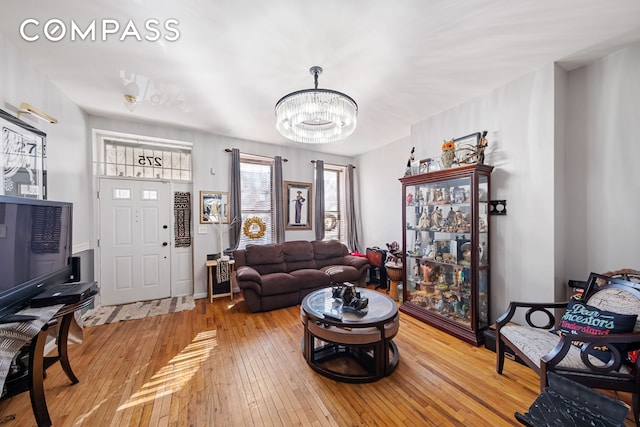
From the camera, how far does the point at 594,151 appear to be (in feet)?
7.59

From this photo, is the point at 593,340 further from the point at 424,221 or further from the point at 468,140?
the point at 468,140

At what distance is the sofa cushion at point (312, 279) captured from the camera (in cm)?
390

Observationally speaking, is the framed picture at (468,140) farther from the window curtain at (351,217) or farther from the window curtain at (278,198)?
the window curtain at (278,198)

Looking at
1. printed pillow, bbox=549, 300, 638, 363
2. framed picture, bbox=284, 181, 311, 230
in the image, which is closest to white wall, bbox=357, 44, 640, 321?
printed pillow, bbox=549, 300, 638, 363

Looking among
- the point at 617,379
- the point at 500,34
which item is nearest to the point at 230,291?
the point at 617,379

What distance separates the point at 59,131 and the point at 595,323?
5.40 meters

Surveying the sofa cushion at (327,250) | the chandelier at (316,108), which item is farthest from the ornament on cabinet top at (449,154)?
the sofa cushion at (327,250)

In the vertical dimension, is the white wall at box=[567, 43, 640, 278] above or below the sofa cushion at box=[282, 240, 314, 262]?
above

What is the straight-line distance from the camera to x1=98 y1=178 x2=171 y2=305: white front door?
3.70 metres

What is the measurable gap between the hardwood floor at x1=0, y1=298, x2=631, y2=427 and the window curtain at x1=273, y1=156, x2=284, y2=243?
2.23 m

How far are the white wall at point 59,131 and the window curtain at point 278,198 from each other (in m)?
2.83

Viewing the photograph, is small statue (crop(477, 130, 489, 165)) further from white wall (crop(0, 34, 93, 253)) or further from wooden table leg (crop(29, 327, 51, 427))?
white wall (crop(0, 34, 93, 253))

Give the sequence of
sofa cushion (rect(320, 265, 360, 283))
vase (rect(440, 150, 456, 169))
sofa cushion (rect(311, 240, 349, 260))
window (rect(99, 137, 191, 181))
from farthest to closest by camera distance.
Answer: sofa cushion (rect(311, 240, 349, 260)) → sofa cushion (rect(320, 265, 360, 283)) → window (rect(99, 137, 191, 181)) → vase (rect(440, 150, 456, 169))

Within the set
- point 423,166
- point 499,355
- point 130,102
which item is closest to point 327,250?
point 423,166
